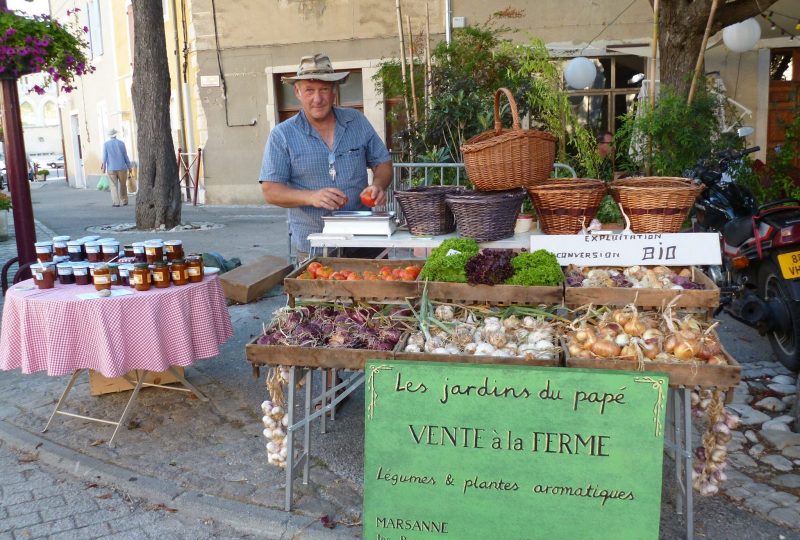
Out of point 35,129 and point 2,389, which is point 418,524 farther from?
point 35,129

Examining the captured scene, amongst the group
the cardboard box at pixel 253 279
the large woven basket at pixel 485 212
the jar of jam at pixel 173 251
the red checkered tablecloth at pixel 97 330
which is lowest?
the cardboard box at pixel 253 279

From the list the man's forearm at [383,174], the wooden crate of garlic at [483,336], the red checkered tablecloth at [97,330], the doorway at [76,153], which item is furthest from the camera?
the doorway at [76,153]

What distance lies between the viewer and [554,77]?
7.79 meters

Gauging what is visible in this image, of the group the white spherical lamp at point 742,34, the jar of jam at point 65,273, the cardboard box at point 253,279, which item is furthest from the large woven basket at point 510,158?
the white spherical lamp at point 742,34

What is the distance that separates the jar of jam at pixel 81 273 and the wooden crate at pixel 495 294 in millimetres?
2145

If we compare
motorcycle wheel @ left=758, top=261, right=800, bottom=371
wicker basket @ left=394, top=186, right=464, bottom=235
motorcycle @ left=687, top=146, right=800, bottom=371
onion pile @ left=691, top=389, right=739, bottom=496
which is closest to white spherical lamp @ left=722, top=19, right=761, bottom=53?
motorcycle @ left=687, top=146, right=800, bottom=371

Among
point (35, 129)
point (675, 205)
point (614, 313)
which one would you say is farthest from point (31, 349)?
point (35, 129)

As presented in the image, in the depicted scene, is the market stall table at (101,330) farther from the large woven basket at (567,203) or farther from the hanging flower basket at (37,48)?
the hanging flower basket at (37,48)

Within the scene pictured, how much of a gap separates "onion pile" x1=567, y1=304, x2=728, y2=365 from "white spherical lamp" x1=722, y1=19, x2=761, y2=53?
878 centimetres

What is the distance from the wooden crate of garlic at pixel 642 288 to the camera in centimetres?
282

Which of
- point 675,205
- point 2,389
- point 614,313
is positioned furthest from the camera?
point 2,389

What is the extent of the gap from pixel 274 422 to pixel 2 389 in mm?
2747

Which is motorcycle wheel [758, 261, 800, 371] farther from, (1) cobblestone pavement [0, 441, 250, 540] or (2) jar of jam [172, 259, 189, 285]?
(2) jar of jam [172, 259, 189, 285]

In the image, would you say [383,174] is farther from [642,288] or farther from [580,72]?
[580,72]
